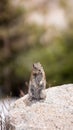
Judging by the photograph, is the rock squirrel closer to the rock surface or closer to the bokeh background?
the rock surface

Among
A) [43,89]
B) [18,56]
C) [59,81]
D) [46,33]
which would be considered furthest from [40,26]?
[43,89]

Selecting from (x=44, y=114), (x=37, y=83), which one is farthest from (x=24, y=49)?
(x=44, y=114)

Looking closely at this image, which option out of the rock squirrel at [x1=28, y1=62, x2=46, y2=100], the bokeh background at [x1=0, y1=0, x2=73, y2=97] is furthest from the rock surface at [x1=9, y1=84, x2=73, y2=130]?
the bokeh background at [x1=0, y1=0, x2=73, y2=97]

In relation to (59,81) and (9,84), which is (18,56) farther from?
(59,81)

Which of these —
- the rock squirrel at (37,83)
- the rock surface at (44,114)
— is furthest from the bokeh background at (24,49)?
the rock squirrel at (37,83)

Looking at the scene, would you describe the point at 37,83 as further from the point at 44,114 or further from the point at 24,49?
Result: the point at 24,49

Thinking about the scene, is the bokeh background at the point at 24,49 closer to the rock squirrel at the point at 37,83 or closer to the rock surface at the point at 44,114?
the rock surface at the point at 44,114
